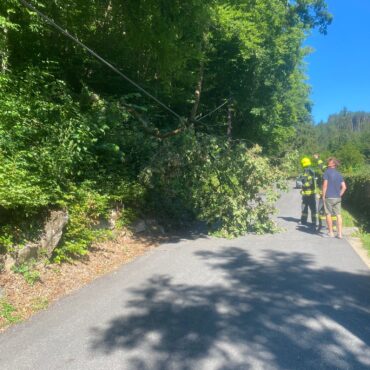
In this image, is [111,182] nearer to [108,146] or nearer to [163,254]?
[108,146]

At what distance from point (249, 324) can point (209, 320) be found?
0.45 m

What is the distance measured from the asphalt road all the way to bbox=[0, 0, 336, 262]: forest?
4.78 feet

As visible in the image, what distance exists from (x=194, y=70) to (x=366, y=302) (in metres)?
12.0

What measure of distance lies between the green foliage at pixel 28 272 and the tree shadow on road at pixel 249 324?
4.55ft

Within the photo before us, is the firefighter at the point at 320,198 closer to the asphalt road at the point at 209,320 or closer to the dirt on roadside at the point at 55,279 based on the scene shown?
the asphalt road at the point at 209,320

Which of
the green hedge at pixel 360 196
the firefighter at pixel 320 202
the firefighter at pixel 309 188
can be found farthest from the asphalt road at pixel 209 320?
the green hedge at pixel 360 196

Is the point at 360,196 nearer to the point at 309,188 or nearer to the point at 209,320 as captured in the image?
the point at 309,188

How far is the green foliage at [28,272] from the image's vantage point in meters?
5.50

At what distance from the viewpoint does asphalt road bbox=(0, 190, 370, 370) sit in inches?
146

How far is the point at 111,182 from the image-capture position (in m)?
9.07

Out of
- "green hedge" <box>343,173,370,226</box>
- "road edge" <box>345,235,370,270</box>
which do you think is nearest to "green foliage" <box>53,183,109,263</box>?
"road edge" <box>345,235,370,270</box>

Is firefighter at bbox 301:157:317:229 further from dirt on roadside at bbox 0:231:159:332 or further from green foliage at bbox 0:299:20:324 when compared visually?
green foliage at bbox 0:299:20:324

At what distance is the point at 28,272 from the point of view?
5.59m

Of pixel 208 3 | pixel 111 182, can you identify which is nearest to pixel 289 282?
pixel 111 182
